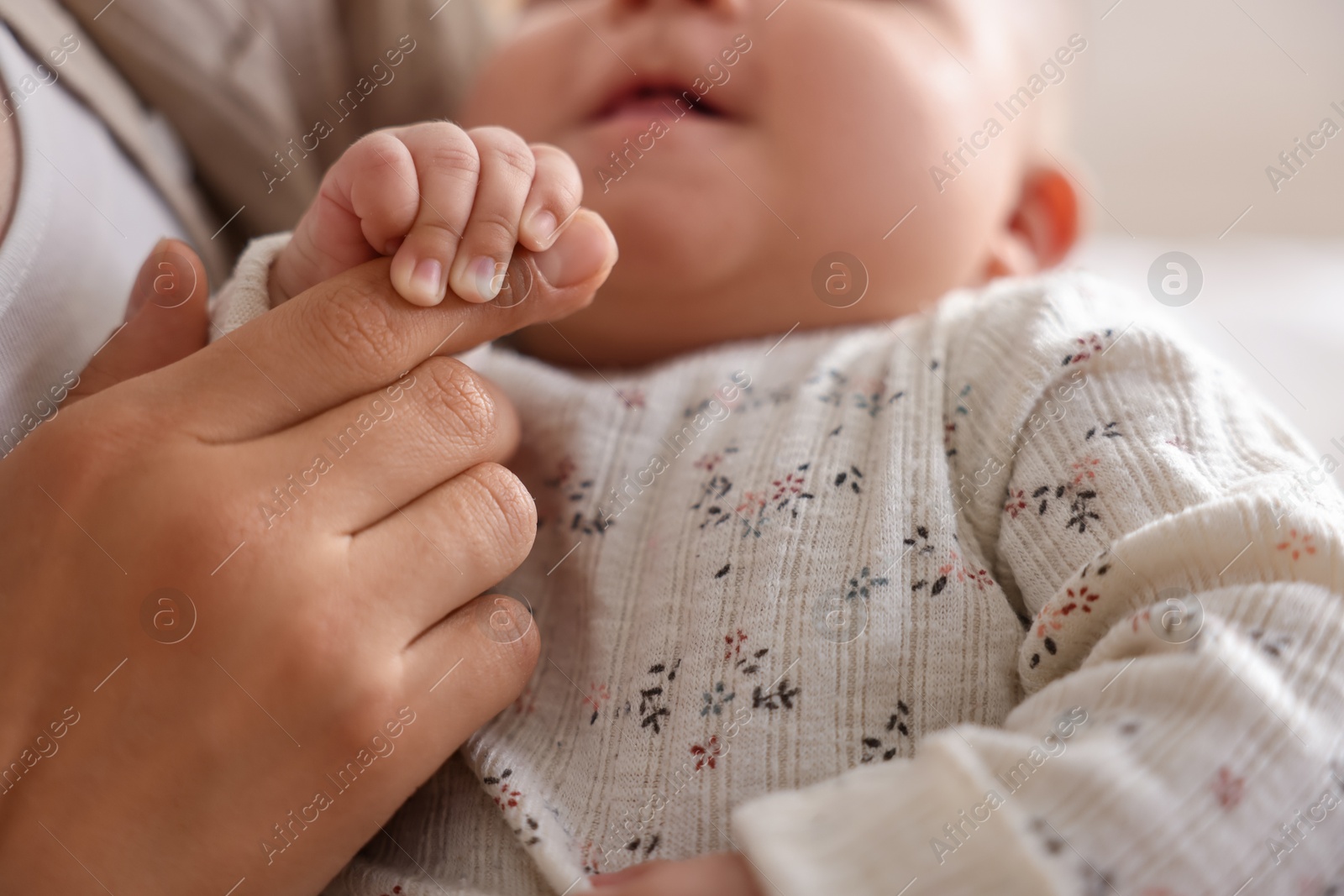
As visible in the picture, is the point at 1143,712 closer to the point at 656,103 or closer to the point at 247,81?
the point at 656,103

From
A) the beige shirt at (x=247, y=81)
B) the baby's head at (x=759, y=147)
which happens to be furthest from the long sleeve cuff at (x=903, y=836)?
the beige shirt at (x=247, y=81)

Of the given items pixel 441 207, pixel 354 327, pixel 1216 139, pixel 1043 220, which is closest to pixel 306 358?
pixel 354 327

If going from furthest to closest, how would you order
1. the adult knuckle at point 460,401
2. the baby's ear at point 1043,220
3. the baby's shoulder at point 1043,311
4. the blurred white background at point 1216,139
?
the blurred white background at point 1216,139 → the baby's ear at point 1043,220 → the baby's shoulder at point 1043,311 → the adult knuckle at point 460,401

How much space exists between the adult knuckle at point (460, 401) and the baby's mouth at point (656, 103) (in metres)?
0.41

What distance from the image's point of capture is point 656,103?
96cm

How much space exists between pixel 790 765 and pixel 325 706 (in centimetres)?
31

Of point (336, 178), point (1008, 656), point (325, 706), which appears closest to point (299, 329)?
point (336, 178)

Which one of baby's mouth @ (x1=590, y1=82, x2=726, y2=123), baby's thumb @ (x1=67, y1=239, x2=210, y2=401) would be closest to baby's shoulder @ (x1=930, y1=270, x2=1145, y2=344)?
baby's mouth @ (x1=590, y1=82, x2=726, y2=123)

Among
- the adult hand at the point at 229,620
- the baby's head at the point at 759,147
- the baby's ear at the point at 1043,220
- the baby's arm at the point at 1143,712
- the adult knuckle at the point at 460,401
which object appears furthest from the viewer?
the baby's ear at the point at 1043,220

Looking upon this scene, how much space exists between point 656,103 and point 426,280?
45 centimetres

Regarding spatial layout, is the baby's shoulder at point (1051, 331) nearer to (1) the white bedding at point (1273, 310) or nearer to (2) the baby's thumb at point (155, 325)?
(1) the white bedding at point (1273, 310)

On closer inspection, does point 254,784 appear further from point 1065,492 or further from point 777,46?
point 777,46

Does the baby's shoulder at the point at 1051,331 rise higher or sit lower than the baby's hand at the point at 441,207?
lower

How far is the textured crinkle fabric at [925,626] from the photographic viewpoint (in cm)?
47
